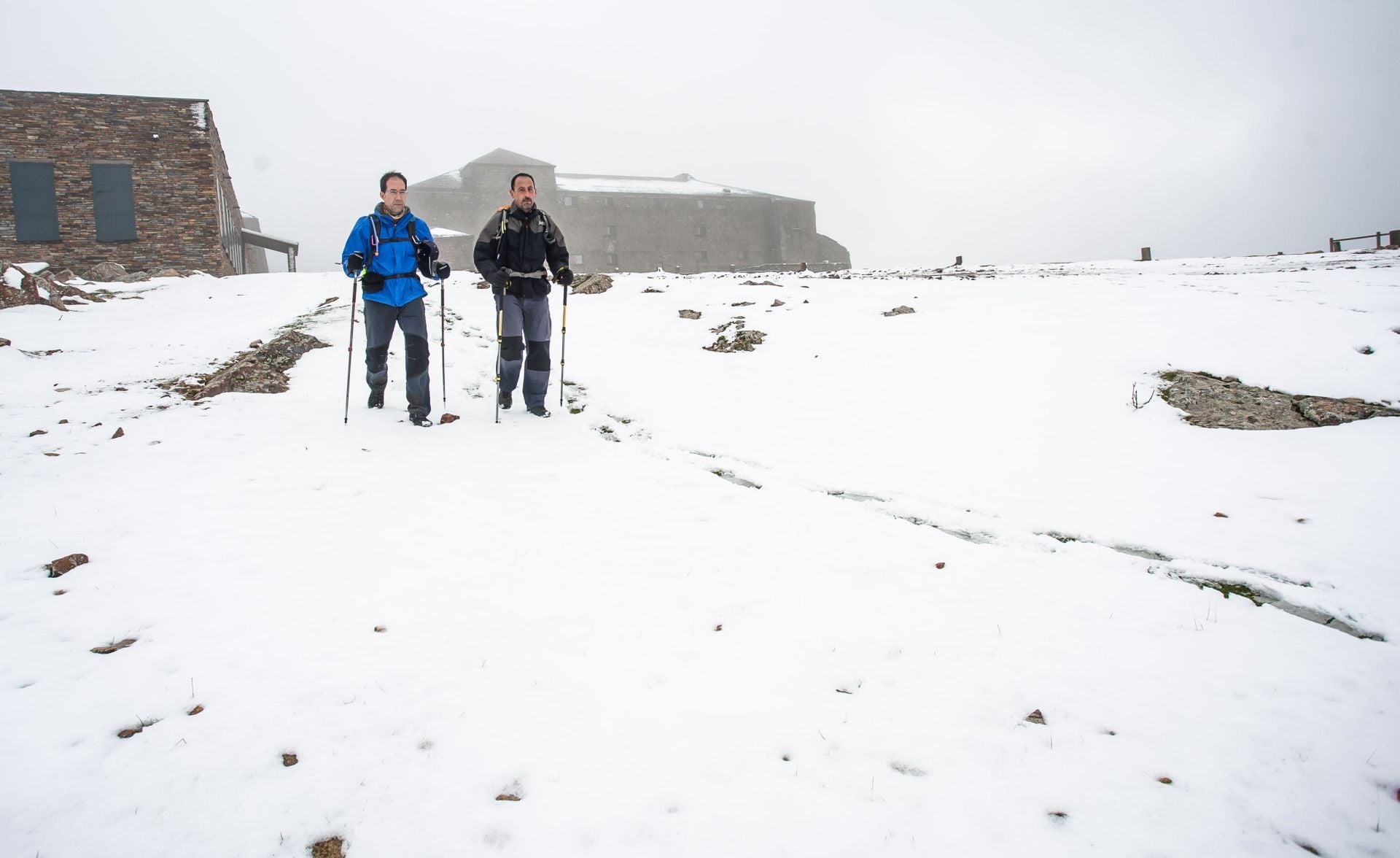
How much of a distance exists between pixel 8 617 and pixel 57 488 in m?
2.36

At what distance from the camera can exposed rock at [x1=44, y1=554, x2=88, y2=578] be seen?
383 centimetres

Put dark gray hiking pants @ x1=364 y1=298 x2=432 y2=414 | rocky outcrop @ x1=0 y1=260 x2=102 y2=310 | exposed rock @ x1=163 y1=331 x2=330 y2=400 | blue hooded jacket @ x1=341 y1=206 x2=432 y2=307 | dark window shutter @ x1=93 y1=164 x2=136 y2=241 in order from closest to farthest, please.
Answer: blue hooded jacket @ x1=341 y1=206 x2=432 y2=307 < dark gray hiking pants @ x1=364 y1=298 x2=432 y2=414 < exposed rock @ x1=163 y1=331 x2=330 y2=400 < rocky outcrop @ x1=0 y1=260 x2=102 y2=310 < dark window shutter @ x1=93 y1=164 x2=136 y2=241

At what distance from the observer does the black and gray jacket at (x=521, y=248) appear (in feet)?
24.2

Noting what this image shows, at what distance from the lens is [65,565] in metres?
3.88

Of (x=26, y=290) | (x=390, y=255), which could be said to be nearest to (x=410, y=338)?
(x=390, y=255)

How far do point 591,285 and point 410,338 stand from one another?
1016 cm

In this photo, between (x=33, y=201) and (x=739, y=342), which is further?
(x=33, y=201)

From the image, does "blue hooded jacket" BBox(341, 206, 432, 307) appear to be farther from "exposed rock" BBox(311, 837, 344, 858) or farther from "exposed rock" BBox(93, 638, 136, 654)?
"exposed rock" BBox(311, 837, 344, 858)

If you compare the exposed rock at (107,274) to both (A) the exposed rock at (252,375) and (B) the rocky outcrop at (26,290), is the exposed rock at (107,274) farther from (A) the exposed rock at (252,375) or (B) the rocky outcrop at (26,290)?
(A) the exposed rock at (252,375)

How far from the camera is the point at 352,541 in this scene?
438 cm

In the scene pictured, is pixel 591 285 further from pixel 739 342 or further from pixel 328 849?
pixel 328 849

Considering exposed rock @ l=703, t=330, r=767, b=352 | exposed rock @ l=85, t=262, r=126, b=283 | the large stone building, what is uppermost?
the large stone building

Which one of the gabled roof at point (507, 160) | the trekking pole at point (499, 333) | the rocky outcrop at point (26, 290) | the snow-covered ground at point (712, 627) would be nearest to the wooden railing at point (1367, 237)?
the snow-covered ground at point (712, 627)

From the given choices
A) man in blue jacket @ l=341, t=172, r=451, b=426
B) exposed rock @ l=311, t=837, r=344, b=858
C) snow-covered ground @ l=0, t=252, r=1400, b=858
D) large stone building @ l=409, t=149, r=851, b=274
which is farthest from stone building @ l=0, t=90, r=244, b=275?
large stone building @ l=409, t=149, r=851, b=274
